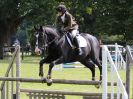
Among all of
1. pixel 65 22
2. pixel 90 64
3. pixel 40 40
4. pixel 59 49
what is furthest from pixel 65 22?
pixel 90 64

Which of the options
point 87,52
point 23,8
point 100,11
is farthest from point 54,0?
point 87,52

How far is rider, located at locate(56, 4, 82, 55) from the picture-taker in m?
10.4

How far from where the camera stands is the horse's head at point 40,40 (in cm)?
966

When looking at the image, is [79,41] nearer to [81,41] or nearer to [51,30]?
[81,41]

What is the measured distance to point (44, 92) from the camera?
962cm

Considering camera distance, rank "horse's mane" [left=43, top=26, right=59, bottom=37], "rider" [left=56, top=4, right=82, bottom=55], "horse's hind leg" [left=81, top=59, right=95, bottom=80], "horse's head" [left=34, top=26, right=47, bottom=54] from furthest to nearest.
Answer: "horse's hind leg" [left=81, top=59, right=95, bottom=80] < "rider" [left=56, top=4, right=82, bottom=55] < "horse's mane" [left=43, top=26, right=59, bottom=37] < "horse's head" [left=34, top=26, right=47, bottom=54]

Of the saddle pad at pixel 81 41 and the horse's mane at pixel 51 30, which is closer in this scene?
the horse's mane at pixel 51 30

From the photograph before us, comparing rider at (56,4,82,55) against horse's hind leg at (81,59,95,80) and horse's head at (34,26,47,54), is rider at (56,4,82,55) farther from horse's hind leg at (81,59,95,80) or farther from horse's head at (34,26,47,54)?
horse's head at (34,26,47,54)

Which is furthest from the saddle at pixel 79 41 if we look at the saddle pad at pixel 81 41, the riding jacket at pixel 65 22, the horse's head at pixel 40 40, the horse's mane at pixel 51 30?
the horse's head at pixel 40 40

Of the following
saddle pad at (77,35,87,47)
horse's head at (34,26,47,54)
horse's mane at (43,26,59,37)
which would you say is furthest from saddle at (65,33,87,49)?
horse's head at (34,26,47,54)

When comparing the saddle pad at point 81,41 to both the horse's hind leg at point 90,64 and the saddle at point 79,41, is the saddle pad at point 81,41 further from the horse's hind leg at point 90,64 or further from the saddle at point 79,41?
the horse's hind leg at point 90,64

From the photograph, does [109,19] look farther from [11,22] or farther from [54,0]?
[11,22]

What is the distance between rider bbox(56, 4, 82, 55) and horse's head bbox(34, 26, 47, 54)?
700mm

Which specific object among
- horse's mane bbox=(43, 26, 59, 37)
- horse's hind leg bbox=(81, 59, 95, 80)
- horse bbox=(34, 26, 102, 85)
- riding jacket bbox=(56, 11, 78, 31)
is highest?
riding jacket bbox=(56, 11, 78, 31)
